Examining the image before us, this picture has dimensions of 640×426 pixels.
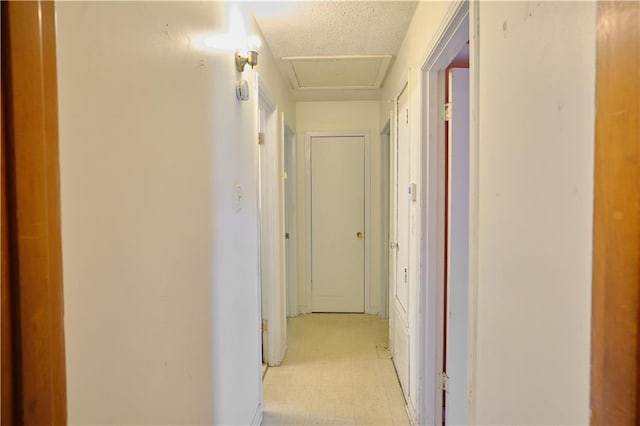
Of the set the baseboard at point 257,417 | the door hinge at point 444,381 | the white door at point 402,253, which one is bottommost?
the baseboard at point 257,417

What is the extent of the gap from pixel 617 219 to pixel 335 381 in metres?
2.60

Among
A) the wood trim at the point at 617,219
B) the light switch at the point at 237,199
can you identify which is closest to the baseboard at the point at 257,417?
the light switch at the point at 237,199

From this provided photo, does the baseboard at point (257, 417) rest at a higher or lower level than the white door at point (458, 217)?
lower

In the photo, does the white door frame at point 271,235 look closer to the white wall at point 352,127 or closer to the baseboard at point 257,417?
the baseboard at point 257,417

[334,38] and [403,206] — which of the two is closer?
[334,38]

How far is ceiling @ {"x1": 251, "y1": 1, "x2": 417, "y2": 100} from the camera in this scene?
214cm

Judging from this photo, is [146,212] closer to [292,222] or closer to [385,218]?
[292,222]

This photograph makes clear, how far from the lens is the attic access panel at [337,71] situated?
9.64 ft

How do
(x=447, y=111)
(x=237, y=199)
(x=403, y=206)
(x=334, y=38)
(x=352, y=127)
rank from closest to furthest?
1. (x=237, y=199)
2. (x=447, y=111)
3. (x=334, y=38)
4. (x=403, y=206)
5. (x=352, y=127)

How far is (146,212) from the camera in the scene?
948 millimetres

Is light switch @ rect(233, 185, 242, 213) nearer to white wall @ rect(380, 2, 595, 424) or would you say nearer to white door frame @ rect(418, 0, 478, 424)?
white door frame @ rect(418, 0, 478, 424)

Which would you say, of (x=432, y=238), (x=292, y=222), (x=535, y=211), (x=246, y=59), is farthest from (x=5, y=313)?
(x=292, y=222)

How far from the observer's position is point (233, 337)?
1.70m

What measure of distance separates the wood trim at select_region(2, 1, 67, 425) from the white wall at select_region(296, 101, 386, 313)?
3690mm
